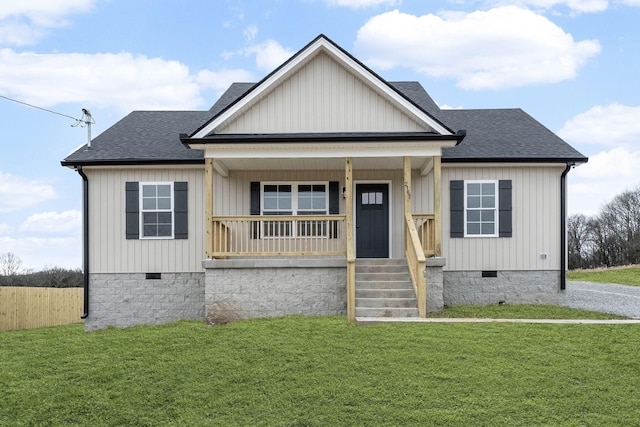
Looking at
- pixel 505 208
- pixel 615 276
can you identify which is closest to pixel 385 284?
pixel 505 208

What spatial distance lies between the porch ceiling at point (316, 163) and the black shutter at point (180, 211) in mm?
1198

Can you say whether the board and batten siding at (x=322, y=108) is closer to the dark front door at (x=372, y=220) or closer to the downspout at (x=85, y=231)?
the dark front door at (x=372, y=220)

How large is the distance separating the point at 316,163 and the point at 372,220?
2218mm

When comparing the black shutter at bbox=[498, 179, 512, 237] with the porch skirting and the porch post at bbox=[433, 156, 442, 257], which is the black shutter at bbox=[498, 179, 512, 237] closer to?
the porch post at bbox=[433, 156, 442, 257]

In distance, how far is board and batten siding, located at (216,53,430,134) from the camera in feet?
40.0

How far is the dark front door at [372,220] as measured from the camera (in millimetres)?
14195

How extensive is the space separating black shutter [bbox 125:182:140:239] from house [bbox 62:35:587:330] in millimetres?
46

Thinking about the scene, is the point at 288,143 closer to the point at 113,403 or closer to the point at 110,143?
the point at 110,143

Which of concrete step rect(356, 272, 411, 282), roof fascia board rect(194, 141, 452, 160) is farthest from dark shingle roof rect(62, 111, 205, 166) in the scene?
concrete step rect(356, 272, 411, 282)

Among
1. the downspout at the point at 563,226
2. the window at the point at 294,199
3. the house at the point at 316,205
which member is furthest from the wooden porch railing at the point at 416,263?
the downspout at the point at 563,226

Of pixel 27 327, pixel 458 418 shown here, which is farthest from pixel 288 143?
pixel 27 327

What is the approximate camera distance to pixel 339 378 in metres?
7.23

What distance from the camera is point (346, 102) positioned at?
40.5ft

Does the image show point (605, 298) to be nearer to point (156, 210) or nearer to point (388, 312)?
point (388, 312)
